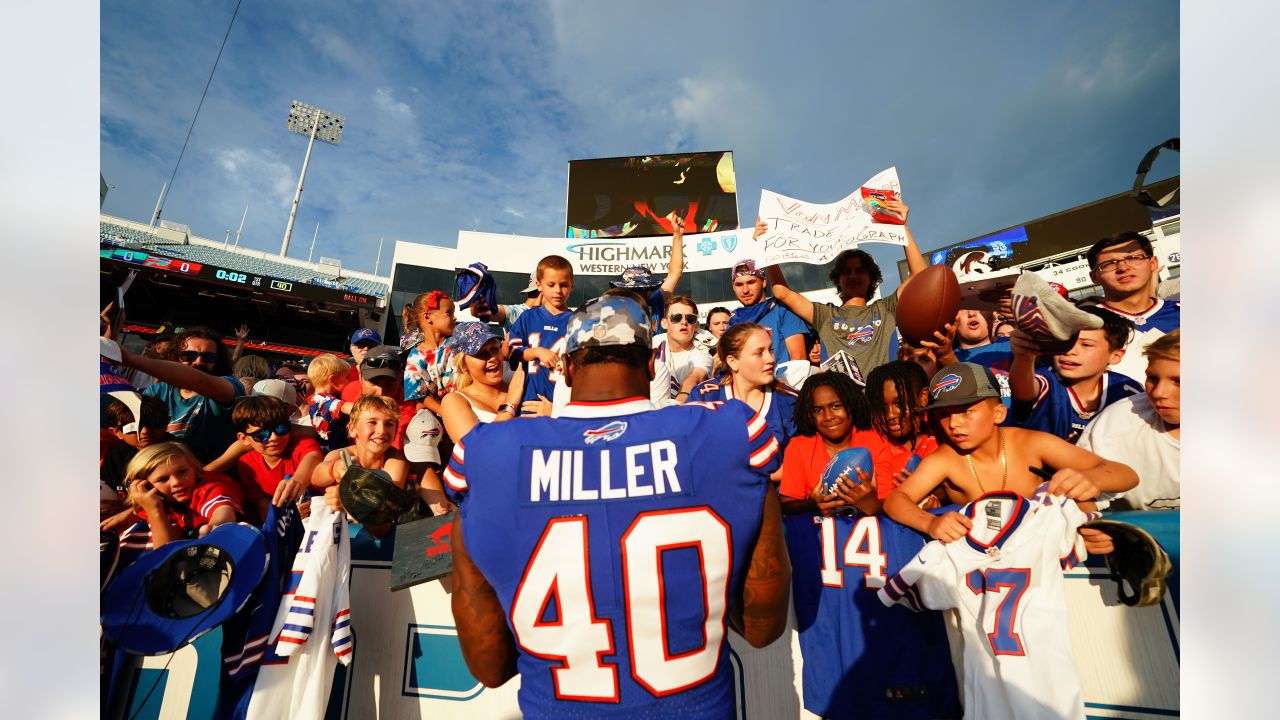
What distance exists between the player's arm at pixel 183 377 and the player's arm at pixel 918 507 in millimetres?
4892

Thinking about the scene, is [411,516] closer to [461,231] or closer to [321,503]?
[321,503]

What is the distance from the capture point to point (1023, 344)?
3051 mm

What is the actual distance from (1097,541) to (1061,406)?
4.02 ft

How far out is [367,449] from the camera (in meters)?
3.44

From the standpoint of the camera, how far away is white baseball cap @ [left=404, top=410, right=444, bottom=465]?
352cm

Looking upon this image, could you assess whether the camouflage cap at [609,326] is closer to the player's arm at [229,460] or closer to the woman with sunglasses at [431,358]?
the woman with sunglasses at [431,358]

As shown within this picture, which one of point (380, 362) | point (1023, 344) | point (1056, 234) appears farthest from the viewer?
point (1056, 234)

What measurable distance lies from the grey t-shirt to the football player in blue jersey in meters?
3.17

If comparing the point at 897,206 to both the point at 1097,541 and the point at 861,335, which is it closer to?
the point at 861,335

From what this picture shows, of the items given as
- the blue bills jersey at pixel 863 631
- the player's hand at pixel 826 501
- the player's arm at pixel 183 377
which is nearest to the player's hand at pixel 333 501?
the player's arm at pixel 183 377

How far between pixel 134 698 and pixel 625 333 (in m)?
3.74

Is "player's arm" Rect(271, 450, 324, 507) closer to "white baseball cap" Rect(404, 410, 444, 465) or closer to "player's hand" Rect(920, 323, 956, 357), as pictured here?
"white baseball cap" Rect(404, 410, 444, 465)

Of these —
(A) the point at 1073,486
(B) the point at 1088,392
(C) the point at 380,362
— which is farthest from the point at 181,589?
(B) the point at 1088,392

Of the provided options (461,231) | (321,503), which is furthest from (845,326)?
(461,231)
